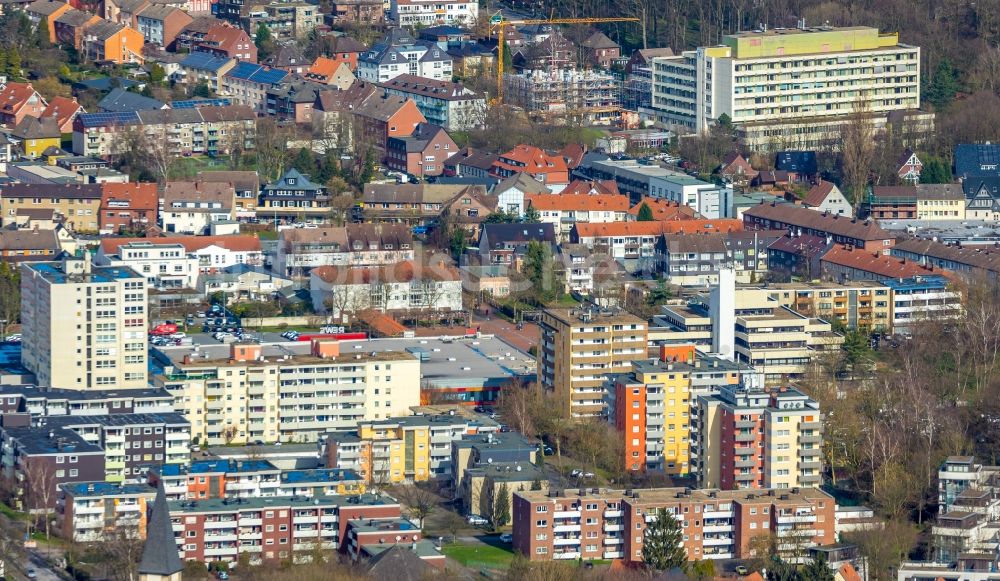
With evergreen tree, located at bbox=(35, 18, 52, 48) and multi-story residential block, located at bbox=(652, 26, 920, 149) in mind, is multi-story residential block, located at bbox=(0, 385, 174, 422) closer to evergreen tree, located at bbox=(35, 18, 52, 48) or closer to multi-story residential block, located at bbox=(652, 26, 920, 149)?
multi-story residential block, located at bbox=(652, 26, 920, 149)

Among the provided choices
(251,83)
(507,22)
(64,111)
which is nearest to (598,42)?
(507,22)

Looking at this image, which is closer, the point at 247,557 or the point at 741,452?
the point at 247,557

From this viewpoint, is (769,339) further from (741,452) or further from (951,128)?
(951,128)

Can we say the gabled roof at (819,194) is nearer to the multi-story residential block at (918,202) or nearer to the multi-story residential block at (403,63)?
the multi-story residential block at (918,202)

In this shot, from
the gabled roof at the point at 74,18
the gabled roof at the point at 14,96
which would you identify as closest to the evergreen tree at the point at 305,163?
the gabled roof at the point at 14,96

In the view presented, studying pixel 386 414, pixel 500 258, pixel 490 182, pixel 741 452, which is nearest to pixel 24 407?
pixel 386 414

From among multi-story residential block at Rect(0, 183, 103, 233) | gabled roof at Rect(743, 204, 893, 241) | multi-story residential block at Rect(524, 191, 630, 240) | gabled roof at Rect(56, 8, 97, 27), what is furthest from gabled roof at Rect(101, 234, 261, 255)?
gabled roof at Rect(56, 8, 97, 27)
